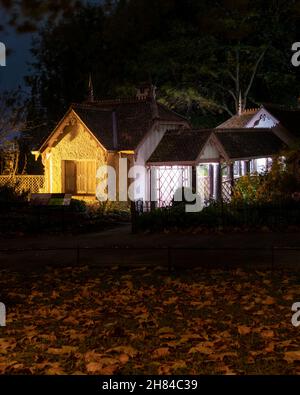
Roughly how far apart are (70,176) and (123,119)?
3845mm

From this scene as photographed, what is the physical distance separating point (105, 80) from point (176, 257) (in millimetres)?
33054

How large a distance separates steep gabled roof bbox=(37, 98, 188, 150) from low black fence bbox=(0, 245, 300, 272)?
14.2 metres

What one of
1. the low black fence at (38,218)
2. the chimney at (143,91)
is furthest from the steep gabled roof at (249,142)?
the low black fence at (38,218)

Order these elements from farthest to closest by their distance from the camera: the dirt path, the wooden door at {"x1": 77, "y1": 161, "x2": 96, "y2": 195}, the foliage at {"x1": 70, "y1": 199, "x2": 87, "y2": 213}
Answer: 1. the wooden door at {"x1": 77, "y1": 161, "x2": 96, "y2": 195}
2. the foliage at {"x1": 70, "y1": 199, "x2": 87, "y2": 213}
3. the dirt path

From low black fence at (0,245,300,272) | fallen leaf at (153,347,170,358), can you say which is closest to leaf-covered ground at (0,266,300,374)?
fallen leaf at (153,347,170,358)

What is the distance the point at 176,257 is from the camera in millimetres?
15914

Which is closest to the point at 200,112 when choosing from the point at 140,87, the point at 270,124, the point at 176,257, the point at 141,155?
A: the point at 270,124

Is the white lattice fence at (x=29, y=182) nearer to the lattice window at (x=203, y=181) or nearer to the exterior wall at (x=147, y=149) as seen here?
the exterior wall at (x=147, y=149)

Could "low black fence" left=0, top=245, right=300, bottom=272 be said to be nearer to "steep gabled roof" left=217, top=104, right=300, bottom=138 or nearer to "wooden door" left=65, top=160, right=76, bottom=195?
"wooden door" left=65, top=160, right=76, bottom=195

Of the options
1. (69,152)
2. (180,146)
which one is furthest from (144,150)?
(69,152)

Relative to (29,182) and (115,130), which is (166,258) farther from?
(29,182)

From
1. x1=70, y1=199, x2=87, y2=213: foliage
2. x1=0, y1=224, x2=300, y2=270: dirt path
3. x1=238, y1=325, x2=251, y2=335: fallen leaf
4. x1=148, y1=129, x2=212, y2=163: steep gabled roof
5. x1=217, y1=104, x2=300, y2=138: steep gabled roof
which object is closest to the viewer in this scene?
x1=238, y1=325, x2=251, y2=335: fallen leaf

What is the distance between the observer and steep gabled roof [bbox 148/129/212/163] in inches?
1213

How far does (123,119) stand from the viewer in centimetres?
3303
